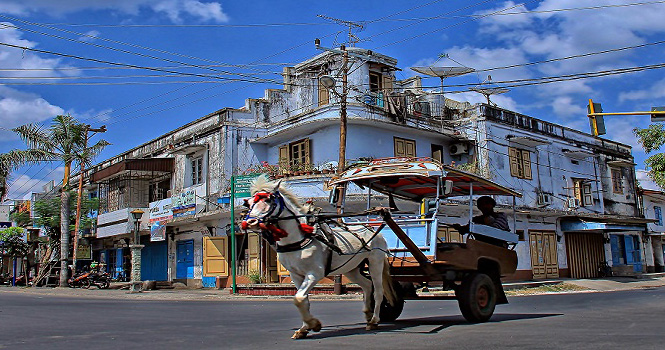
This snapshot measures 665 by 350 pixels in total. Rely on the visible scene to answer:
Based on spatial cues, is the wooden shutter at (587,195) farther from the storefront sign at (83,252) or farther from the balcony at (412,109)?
the storefront sign at (83,252)

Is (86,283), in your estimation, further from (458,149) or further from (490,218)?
(490,218)

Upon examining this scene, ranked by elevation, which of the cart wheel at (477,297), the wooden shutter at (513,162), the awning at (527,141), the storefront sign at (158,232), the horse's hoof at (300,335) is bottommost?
the horse's hoof at (300,335)

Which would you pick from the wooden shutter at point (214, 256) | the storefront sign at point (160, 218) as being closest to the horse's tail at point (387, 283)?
the wooden shutter at point (214, 256)

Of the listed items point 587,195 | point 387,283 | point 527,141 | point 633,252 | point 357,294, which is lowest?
point 357,294

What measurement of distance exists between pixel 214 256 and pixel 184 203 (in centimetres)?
352

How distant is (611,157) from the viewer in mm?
34938

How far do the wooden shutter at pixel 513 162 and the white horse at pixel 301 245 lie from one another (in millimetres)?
21213

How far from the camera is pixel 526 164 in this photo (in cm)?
2898

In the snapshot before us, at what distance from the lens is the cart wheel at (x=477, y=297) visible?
854cm

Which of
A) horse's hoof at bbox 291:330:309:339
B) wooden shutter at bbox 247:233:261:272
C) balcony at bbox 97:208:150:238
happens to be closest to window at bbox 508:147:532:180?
wooden shutter at bbox 247:233:261:272

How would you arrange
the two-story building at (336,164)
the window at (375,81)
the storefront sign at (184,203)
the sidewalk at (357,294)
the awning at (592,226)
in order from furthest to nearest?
the awning at (592,226) → the storefront sign at (184,203) → the window at (375,81) → the two-story building at (336,164) → the sidewalk at (357,294)

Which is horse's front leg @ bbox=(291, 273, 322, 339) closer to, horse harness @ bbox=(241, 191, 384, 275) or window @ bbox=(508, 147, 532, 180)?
horse harness @ bbox=(241, 191, 384, 275)

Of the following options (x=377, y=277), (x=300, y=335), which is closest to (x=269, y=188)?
(x=300, y=335)

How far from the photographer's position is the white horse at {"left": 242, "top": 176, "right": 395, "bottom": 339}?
7.02 m
